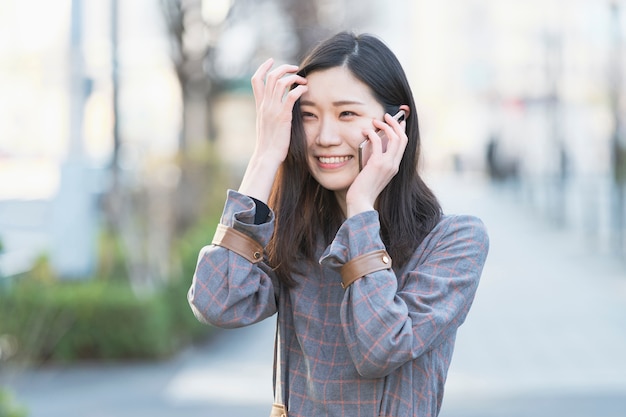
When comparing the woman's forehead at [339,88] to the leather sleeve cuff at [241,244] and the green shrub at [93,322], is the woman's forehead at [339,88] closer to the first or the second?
the leather sleeve cuff at [241,244]

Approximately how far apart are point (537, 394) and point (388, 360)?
5251 millimetres

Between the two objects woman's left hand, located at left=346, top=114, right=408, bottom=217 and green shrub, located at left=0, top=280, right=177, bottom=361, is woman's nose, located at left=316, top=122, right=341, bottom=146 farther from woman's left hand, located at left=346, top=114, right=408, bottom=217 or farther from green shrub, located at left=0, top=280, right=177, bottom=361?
green shrub, located at left=0, top=280, right=177, bottom=361

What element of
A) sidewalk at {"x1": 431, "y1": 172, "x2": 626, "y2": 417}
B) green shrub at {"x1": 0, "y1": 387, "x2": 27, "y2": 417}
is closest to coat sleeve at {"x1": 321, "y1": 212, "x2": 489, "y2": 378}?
sidewalk at {"x1": 431, "y1": 172, "x2": 626, "y2": 417}

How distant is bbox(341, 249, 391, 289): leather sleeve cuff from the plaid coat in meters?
0.01

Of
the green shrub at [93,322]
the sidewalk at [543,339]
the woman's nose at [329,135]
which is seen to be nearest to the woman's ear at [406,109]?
the woman's nose at [329,135]

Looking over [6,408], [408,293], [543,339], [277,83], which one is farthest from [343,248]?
[543,339]

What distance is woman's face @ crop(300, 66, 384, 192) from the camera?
89.4 inches

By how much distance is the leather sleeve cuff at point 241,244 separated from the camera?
229 cm

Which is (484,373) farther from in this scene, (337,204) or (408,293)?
(408,293)

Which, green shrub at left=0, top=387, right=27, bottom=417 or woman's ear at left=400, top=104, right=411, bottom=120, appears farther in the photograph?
green shrub at left=0, top=387, right=27, bottom=417

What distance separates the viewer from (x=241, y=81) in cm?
1677

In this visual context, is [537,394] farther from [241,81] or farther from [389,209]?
[241,81]

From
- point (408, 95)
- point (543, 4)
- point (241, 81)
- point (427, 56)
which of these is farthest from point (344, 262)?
point (427, 56)

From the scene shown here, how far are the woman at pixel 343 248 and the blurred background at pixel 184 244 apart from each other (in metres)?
0.43
